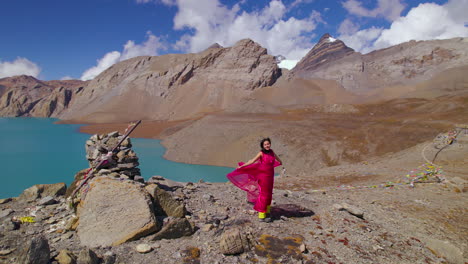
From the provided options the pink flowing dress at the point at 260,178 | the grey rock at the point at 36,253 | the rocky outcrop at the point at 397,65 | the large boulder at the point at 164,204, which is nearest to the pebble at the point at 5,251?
the grey rock at the point at 36,253

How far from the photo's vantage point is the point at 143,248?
168 inches

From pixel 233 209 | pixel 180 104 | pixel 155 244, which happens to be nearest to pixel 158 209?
pixel 155 244

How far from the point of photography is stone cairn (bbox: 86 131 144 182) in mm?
6664

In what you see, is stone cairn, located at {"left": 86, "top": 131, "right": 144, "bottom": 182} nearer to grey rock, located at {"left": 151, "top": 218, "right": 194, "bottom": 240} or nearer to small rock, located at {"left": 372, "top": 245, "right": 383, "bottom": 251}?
grey rock, located at {"left": 151, "top": 218, "right": 194, "bottom": 240}

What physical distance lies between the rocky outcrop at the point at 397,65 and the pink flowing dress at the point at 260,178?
3117 inches

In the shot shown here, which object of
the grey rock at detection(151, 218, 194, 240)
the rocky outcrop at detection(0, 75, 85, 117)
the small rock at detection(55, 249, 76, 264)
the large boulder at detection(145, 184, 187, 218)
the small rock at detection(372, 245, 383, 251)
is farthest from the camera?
the rocky outcrop at detection(0, 75, 85, 117)

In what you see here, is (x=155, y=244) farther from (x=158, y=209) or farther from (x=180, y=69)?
(x=180, y=69)

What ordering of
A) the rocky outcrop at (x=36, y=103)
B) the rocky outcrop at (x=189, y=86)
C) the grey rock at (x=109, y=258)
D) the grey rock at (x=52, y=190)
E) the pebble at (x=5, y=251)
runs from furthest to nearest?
the rocky outcrop at (x=36, y=103)
the rocky outcrop at (x=189, y=86)
the grey rock at (x=52, y=190)
the pebble at (x=5, y=251)
the grey rock at (x=109, y=258)

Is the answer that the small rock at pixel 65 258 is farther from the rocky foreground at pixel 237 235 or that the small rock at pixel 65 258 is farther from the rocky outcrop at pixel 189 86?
the rocky outcrop at pixel 189 86

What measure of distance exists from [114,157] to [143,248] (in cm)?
335

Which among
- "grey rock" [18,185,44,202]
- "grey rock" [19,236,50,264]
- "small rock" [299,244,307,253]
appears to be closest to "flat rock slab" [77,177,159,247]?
"grey rock" [19,236,50,264]

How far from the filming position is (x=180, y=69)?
3506 inches

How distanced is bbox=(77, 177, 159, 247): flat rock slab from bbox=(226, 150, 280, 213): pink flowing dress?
81.8 inches

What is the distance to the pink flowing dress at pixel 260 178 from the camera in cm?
562
